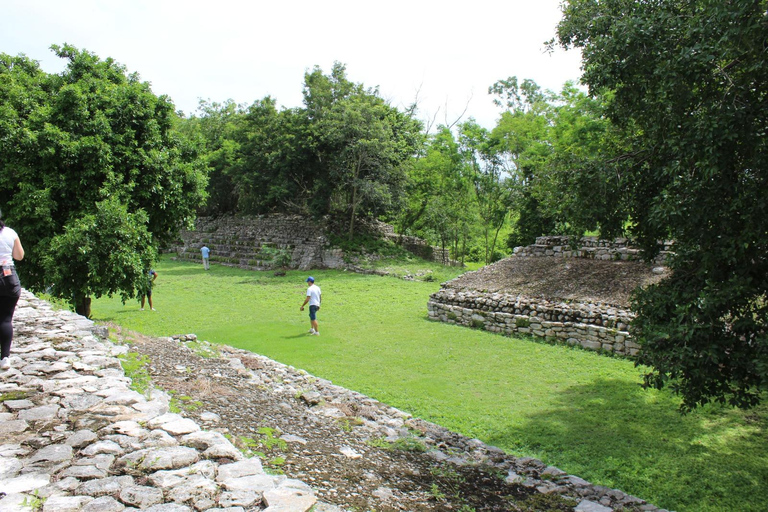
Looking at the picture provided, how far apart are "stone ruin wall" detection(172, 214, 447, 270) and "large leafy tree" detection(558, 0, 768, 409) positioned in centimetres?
2092

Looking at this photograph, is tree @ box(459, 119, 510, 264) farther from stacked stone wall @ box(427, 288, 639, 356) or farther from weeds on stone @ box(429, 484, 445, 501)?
weeds on stone @ box(429, 484, 445, 501)

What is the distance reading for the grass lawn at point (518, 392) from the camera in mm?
5973

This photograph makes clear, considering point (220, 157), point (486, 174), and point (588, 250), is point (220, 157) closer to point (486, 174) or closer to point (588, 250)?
point (486, 174)

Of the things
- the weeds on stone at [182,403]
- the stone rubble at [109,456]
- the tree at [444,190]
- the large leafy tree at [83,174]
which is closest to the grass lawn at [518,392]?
the large leafy tree at [83,174]

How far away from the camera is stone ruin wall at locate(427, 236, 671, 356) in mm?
11188

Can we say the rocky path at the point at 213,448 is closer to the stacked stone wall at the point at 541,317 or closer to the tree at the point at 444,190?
the stacked stone wall at the point at 541,317

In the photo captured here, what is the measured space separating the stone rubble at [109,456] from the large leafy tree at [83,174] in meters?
5.80

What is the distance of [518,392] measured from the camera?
28.8 ft

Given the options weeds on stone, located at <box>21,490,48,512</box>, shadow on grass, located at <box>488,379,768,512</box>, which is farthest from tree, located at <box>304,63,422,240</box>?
weeds on stone, located at <box>21,490,48,512</box>

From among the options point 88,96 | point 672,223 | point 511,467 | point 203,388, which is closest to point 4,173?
point 88,96

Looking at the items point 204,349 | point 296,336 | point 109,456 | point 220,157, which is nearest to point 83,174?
point 204,349

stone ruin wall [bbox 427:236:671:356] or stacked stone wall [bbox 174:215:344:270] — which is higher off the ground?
stacked stone wall [bbox 174:215:344:270]

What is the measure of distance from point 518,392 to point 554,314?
417cm

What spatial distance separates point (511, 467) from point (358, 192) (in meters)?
22.6
